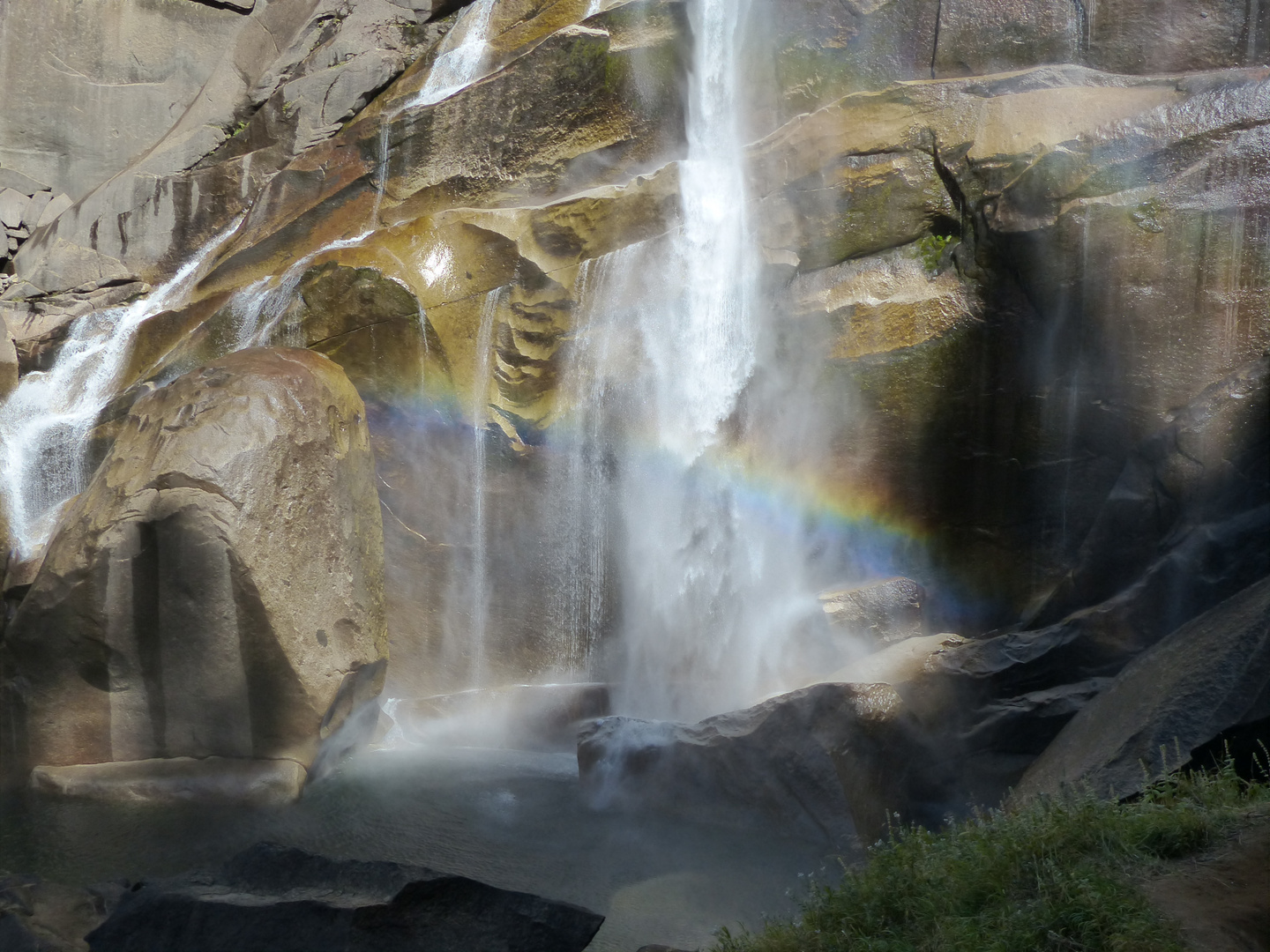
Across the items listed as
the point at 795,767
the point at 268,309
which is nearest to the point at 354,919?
the point at 795,767

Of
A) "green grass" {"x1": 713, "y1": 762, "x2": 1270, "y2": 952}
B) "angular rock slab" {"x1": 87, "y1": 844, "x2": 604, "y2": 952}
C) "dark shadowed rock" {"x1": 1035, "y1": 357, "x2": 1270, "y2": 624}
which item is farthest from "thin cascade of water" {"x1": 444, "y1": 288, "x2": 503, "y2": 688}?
"green grass" {"x1": 713, "y1": 762, "x2": 1270, "y2": 952}

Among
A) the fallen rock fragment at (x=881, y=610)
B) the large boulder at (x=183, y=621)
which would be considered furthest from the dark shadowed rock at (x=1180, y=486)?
the large boulder at (x=183, y=621)

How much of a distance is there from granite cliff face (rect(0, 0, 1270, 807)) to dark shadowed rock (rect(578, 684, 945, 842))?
67 centimetres

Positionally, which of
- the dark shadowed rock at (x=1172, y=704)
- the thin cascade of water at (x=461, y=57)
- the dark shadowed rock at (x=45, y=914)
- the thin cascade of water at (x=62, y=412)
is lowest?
the dark shadowed rock at (x=45, y=914)

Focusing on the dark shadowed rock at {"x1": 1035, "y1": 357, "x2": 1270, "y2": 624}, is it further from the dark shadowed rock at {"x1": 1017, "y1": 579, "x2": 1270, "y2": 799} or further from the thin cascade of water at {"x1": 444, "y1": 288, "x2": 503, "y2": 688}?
the thin cascade of water at {"x1": 444, "y1": 288, "x2": 503, "y2": 688}

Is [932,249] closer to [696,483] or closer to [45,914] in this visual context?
[696,483]

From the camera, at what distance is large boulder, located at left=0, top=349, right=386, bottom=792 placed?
816cm

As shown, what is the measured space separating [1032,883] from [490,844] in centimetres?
380

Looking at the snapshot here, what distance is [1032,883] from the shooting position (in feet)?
14.0

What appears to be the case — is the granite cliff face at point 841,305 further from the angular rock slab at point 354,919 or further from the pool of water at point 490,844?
the angular rock slab at point 354,919

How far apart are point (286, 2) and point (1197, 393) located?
14639 mm

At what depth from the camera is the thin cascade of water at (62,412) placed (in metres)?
10.9

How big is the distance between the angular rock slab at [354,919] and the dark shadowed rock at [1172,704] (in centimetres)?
259

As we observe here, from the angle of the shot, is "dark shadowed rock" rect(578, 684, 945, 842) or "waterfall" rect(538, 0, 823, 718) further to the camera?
"waterfall" rect(538, 0, 823, 718)
